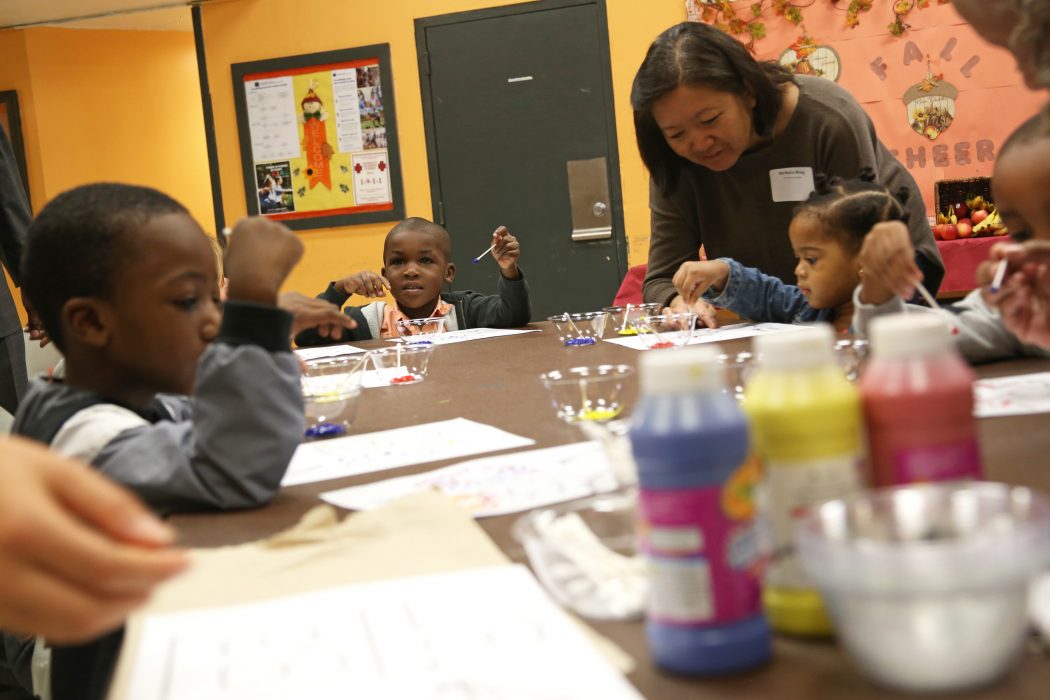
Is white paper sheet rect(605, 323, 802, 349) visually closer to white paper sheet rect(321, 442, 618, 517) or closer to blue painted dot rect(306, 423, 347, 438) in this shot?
blue painted dot rect(306, 423, 347, 438)

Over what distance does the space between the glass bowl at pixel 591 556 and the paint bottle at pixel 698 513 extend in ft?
0.37

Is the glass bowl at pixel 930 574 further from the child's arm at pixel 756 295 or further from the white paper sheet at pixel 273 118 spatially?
the white paper sheet at pixel 273 118

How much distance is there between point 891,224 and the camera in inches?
62.7

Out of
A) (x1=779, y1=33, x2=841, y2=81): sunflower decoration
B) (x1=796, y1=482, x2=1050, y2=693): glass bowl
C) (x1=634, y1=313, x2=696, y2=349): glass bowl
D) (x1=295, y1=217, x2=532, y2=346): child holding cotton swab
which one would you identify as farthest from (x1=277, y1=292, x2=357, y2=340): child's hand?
(x1=779, y1=33, x2=841, y2=81): sunflower decoration

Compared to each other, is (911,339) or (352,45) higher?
(352,45)

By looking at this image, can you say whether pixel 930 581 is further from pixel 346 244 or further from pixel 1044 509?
pixel 346 244

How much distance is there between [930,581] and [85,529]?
418mm

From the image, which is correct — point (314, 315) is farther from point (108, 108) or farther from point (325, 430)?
point (108, 108)

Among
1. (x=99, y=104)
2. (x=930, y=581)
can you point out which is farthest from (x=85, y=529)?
(x=99, y=104)

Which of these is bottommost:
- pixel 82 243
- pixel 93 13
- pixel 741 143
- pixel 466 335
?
pixel 466 335

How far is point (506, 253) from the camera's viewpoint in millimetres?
3135

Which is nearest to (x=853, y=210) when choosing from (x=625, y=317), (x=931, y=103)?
(x=625, y=317)

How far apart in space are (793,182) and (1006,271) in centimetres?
137

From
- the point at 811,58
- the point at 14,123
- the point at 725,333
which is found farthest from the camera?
the point at 14,123
